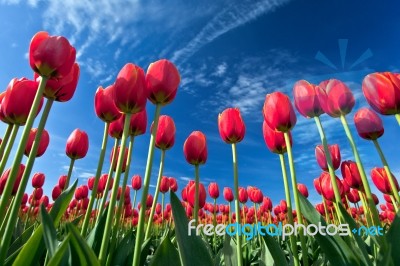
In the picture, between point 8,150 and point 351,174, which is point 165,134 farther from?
point 351,174

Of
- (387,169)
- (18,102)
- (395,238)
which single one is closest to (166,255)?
(395,238)

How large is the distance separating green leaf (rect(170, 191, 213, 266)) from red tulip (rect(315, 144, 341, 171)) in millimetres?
2107

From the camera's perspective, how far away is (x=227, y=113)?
2512 millimetres

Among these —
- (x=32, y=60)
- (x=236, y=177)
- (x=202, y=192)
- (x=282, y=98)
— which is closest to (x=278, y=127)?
(x=282, y=98)

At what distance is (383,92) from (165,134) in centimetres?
181

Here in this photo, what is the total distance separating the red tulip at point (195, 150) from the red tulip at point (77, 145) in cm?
107

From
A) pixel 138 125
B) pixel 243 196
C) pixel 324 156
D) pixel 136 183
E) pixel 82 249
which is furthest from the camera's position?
pixel 243 196

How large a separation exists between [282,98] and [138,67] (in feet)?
3.41

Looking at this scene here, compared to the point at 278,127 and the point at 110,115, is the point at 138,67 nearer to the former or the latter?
the point at 110,115

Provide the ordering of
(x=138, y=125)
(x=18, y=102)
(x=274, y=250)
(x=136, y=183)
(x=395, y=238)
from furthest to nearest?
(x=136, y=183) → (x=138, y=125) → (x=18, y=102) → (x=395, y=238) → (x=274, y=250)

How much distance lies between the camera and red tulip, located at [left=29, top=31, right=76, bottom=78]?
5.45 ft

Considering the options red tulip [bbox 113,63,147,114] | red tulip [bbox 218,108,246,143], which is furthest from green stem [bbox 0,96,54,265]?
red tulip [bbox 218,108,246,143]

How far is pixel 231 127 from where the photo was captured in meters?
2.41

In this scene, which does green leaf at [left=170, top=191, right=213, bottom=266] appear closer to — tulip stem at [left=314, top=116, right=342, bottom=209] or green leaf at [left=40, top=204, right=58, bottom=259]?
green leaf at [left=40, top=204, right=58, bottom=259]
